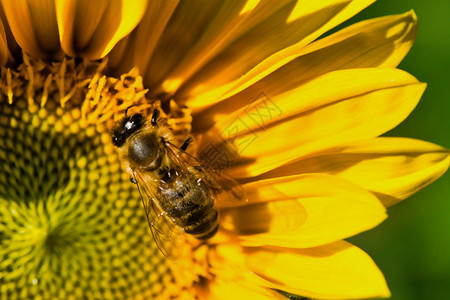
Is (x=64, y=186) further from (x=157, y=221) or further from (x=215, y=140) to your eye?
(x=215, y=140)

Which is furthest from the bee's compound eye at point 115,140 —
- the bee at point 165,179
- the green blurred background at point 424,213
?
the green blurred background at point 424,213

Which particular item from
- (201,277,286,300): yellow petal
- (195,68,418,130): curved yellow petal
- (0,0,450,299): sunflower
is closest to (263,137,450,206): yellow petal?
(0,0,450,299): sunflower

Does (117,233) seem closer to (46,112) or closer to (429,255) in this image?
(46,112)

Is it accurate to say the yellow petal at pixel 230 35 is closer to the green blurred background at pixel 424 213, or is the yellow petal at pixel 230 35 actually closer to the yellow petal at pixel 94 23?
the yellow petal at pixel 94 23

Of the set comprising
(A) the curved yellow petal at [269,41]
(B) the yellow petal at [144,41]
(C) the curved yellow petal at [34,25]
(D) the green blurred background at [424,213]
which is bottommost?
(D) the green blurred background at [424,213]

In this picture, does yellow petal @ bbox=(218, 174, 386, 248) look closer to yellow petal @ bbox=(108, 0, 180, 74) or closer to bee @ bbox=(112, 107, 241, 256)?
bee @ bbox=(112, 107, 241, 256)

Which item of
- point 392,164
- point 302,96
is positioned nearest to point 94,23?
point 302,96

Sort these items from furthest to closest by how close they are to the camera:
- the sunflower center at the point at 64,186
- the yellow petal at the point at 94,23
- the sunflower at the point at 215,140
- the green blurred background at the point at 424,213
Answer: the green blurred background at the point at 424,213 → the sunflower center at the point at 64,186 → the sunflower at the point at 215,140 → the yellow petal at the point at 94,23

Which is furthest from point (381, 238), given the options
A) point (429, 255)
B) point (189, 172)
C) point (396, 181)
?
point (189, 172)
